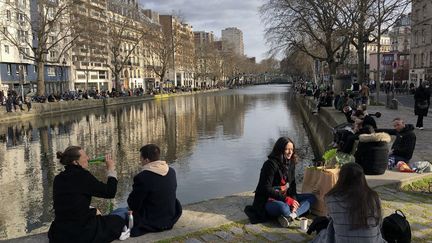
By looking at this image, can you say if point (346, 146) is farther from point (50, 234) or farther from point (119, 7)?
point (119, 7)

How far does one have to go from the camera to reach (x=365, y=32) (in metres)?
31.2

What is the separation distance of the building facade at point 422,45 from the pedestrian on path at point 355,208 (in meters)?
52.7

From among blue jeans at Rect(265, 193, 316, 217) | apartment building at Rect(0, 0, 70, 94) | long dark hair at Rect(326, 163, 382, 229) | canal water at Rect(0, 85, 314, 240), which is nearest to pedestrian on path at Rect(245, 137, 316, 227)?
blue jeans at Rect(265, 193, 316, 217)

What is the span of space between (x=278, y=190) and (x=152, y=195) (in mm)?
1821

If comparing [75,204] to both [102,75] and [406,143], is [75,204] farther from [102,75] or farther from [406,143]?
[102,75]

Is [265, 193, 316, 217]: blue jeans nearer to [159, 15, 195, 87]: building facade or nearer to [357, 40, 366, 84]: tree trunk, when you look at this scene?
[357, 40, 366, 84]: tree trunk

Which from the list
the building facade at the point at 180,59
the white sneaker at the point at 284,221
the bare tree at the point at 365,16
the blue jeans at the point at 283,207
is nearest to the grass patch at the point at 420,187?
the blue jeans at the point at 283,207

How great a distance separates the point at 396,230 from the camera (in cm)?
451

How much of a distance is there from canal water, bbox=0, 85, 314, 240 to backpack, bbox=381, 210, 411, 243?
16.7 feet

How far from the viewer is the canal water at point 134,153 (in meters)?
11.0

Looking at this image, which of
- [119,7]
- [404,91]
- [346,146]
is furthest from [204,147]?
[119,7]

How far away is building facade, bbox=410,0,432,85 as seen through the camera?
52719mm

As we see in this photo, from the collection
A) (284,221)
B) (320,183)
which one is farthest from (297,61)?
(284,221)

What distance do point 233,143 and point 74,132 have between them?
36.9ft
